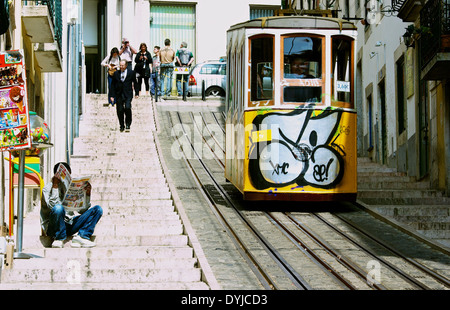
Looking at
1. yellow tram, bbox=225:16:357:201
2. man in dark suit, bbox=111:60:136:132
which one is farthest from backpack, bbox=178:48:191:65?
yellow tram, bbox=225:16:357:201

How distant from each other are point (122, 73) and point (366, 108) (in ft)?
24.8

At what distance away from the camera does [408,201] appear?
18.3 meters

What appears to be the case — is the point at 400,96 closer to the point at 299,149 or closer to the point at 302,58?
the point at 302,58

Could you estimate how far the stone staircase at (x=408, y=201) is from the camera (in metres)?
15.9

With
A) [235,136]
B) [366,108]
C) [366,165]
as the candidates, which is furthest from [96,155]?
[366,108]

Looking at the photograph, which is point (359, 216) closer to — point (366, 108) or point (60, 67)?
point (60, 67)

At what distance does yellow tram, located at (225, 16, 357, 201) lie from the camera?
1691 centimetres

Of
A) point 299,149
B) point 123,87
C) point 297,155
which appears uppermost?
point 123,87

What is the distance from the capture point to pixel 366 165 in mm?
25422

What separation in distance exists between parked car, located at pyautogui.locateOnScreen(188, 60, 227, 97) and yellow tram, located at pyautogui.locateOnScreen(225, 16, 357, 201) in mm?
17913

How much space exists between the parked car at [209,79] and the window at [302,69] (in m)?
18.0

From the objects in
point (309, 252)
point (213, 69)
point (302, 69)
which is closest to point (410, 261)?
point (309, 252)
